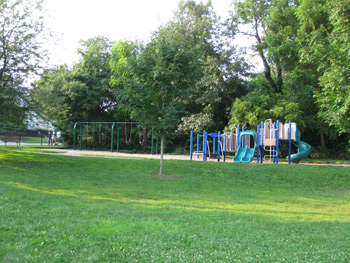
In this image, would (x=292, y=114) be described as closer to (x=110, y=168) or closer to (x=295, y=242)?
(x=110, y=168)

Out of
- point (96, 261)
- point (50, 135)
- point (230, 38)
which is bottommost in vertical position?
point (96, 261)

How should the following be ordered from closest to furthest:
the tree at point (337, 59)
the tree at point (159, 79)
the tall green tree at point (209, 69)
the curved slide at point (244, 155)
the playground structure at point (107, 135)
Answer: the tree at point (159, 79)
the tree at point (337, 59)
the curved slide at point (244, 155)
the tall green tree at point (209, 69)
the playground structure at point (107, 135)

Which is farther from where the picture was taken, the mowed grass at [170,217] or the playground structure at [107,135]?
the playground structure at [107,135]

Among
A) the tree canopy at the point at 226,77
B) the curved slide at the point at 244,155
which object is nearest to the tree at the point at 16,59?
the tree canopy at the point at 226,77

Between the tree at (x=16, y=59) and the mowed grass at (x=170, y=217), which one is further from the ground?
the tree at (x=16, y=59)

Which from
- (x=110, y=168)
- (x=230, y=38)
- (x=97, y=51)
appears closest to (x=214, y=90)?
(x=230, y=38)

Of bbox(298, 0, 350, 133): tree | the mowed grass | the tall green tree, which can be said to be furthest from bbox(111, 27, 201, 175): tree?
the tall green tree

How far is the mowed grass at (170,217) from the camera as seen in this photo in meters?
4.72

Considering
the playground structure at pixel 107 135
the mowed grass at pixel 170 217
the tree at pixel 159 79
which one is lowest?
the mowed grass at pixel 170 217

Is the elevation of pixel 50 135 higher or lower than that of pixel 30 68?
lower

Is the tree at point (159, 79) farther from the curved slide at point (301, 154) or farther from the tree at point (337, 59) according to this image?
the curved slide at point (301, 154)

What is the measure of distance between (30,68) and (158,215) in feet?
41.5

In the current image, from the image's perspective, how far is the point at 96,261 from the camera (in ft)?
14.2

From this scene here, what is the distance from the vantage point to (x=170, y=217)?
6832 millimetres
